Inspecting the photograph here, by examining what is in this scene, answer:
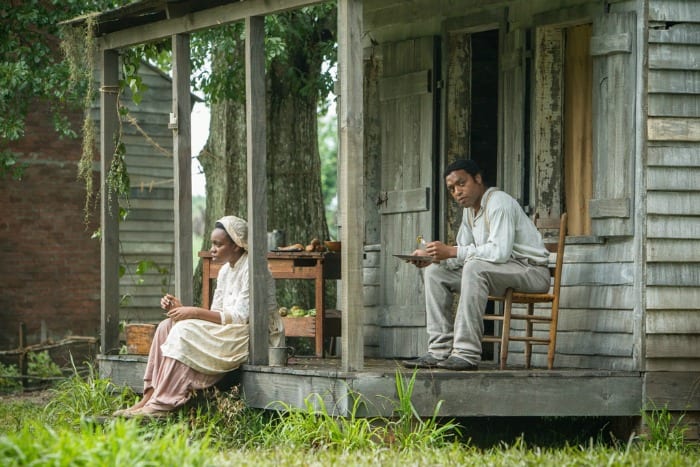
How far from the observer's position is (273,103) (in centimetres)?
1366

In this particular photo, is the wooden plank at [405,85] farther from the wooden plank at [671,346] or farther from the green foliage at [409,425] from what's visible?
the green foliage at [409,425]

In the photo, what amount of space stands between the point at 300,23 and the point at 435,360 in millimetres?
5831

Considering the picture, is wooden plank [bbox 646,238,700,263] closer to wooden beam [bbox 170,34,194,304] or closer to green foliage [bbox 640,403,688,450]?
green foliage [bbox 640,403,688,450]

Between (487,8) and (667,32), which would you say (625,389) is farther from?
(487,8)

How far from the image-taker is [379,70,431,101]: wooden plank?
10086mm

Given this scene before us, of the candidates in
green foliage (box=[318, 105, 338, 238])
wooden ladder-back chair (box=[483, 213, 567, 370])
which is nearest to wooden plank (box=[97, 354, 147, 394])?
wooden ladder-back chair (box=[483, 213, 567, 370])

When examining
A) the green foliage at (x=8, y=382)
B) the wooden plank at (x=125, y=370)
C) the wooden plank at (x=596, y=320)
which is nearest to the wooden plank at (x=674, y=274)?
the wooden plank at (x=596, y=320)

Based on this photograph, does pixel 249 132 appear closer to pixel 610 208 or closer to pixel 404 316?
pixel 404 316

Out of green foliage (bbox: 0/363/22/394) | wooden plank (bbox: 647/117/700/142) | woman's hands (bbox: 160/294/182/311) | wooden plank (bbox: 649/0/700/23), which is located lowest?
green foliage (bbox: 0/363/22/394)

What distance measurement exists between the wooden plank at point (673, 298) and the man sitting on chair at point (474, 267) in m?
0.73

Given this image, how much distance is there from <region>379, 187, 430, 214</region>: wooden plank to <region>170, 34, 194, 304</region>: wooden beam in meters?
1.86

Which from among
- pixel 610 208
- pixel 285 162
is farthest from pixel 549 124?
pixel 285 162

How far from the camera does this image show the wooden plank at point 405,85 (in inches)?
397

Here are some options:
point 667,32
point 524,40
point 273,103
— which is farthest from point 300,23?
point 667,32
